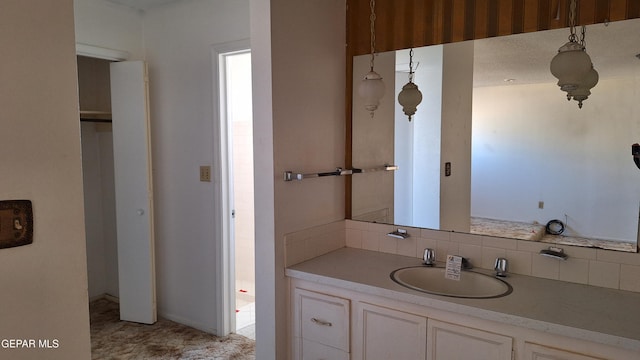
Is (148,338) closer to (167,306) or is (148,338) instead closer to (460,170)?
(167,306)

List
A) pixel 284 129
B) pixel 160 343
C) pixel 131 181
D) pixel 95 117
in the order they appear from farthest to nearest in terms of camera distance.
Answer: pixel 95 117 < pixel 131 181 < pixel 160 343 < pixel 284 129

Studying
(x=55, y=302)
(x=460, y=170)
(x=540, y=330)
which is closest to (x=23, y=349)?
(x=55, y=302)

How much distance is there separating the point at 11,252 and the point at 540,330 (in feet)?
5.18

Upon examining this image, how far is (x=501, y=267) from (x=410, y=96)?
3.14 ft

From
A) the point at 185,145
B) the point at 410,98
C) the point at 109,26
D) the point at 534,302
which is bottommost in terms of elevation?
the point at 534,302

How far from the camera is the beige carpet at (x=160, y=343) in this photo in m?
2.87

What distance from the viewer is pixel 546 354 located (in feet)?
4.72

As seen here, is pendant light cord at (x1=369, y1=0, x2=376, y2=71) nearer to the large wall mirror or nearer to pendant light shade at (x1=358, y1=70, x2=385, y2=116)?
the large wall mirror

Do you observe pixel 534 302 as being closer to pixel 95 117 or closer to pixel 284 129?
pixel 284 129

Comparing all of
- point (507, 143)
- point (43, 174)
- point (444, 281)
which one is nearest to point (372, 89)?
point (507, 143)

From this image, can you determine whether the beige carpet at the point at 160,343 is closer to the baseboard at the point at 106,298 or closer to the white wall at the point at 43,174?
the baseboard at the point at 106,298

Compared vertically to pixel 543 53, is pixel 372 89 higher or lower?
lower

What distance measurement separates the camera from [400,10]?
2.23m

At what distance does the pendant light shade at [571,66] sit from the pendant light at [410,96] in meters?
0.70
